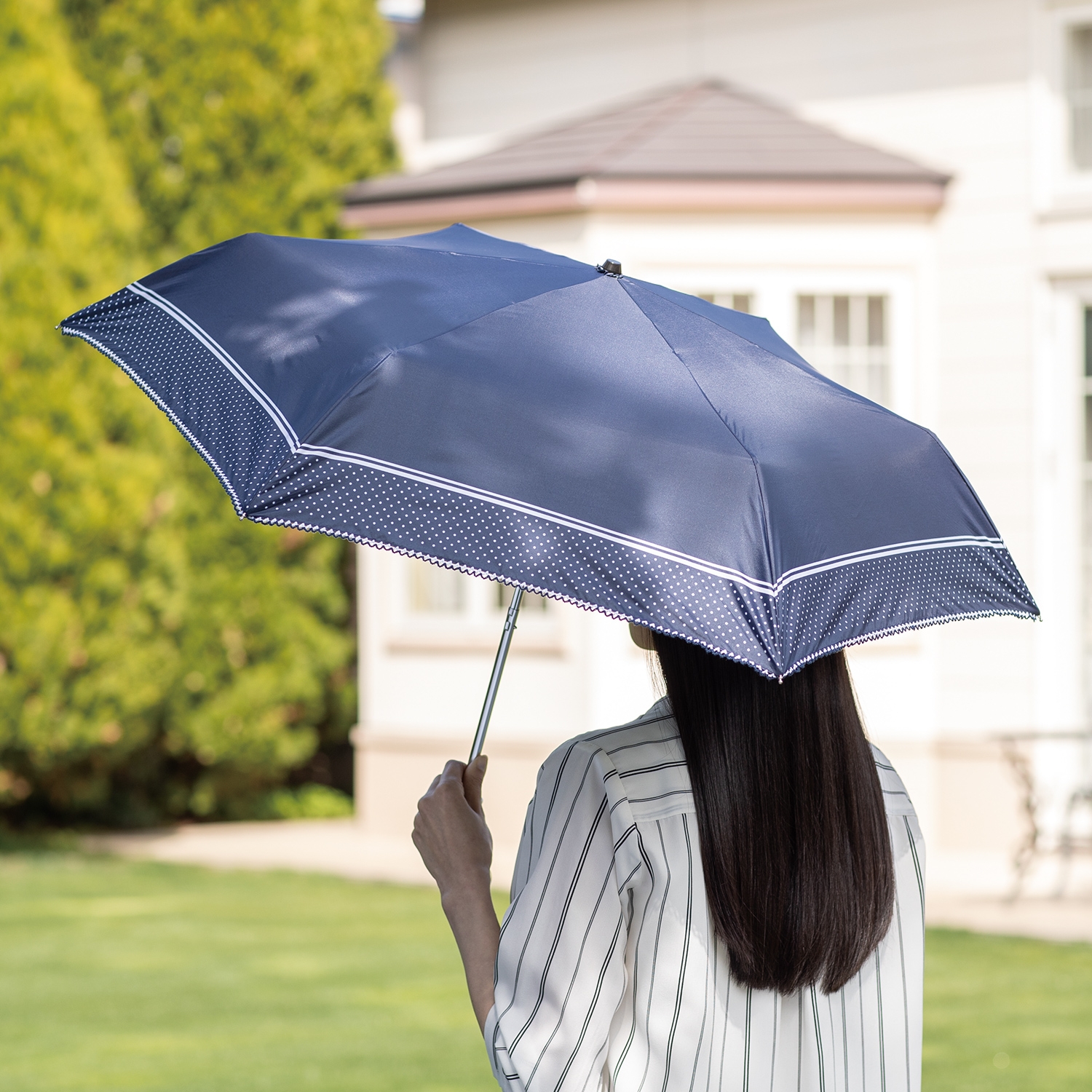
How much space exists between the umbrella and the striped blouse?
0.20m

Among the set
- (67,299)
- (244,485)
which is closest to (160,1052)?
(244,485)

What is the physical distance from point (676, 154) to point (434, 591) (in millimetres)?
3140

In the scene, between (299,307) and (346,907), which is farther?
(346,907)

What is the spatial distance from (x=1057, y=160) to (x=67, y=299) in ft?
19.4

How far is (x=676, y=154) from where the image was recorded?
10414 millimetres

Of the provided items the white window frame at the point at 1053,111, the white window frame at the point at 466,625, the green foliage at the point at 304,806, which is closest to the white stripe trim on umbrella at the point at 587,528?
the white window frame at the point at 466,625

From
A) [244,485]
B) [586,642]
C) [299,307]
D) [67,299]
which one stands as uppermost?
[67,299]

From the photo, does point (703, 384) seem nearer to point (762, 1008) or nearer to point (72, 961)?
point (762, 1008)

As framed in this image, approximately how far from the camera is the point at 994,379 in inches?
408

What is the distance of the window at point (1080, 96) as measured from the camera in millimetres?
10328

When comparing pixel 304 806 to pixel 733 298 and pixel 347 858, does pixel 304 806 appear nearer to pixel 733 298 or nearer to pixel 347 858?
pixel 347 858

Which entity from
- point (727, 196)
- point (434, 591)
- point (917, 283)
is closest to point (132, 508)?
point (434, 591)

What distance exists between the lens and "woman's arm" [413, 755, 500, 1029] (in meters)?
2.10

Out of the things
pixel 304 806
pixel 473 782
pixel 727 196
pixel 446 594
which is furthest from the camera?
pixel 304 806
